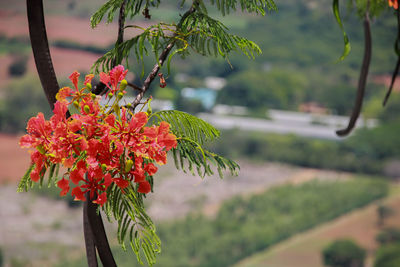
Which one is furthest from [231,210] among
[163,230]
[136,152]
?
[136,152]

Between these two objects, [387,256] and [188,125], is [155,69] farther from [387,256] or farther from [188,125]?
[387,256]

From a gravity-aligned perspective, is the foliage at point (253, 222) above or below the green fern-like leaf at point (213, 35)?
below

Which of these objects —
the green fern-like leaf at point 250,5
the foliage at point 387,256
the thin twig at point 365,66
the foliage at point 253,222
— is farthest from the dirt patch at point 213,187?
the thin twig at point 365,66

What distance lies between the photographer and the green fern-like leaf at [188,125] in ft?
2.33

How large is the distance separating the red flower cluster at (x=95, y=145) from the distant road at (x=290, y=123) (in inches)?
566

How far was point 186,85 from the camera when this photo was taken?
1497 centimetres

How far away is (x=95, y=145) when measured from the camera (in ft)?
1.95

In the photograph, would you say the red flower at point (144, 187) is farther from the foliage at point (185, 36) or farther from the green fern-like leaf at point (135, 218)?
the foliage at point (185, 36)

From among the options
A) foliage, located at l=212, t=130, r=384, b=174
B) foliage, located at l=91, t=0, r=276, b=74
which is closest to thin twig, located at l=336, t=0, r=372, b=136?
foliage, located at l=91, t=0, r=276, b=74

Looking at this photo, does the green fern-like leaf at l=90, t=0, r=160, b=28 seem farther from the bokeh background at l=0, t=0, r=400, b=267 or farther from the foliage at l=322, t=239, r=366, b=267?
the foliage at l=322, t=239, r=366, b=267

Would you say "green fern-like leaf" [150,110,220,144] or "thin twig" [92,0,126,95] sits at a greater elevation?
"thin twig" [92,0,126,95]

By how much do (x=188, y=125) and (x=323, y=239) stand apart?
1234 cm

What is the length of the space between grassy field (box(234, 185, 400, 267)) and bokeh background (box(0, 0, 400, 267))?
3cm

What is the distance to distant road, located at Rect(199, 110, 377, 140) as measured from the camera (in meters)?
15.1
